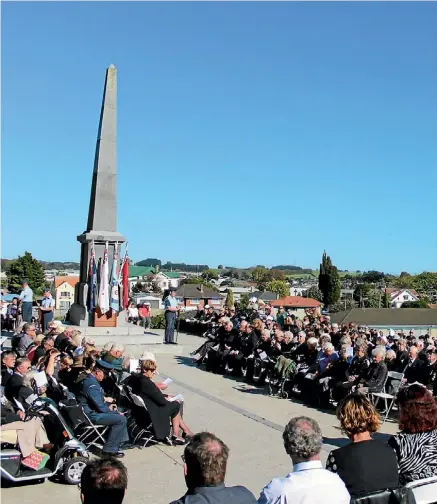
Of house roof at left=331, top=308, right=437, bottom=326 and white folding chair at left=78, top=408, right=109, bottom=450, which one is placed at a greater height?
white folding chair at left=78, top=408, right=109, bottom=450

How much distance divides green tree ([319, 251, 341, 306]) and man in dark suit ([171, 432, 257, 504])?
10623 cm

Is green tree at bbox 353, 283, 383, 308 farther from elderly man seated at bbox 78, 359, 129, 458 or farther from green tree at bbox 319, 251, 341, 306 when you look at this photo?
elderly man seated at bbox 78, 359, 129, 458

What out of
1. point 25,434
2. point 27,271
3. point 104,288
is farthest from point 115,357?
point 27,271

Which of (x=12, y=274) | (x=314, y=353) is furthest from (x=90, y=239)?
(x=12, y=274)

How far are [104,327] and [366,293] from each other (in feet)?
374

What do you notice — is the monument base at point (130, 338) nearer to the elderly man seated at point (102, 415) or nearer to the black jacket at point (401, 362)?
the black jacket at point (401, 362)

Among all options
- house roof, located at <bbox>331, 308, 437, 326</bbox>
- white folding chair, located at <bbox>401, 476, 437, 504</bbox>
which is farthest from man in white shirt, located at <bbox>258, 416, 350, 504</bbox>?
house roof, located at <bbox>331, 308, 437, 326</bbox>

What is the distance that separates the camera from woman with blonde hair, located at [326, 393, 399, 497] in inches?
134

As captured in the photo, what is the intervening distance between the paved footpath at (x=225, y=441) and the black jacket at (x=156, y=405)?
27 centimetres

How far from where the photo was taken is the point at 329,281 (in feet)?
357

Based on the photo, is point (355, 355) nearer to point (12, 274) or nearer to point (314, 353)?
point (314, 353)

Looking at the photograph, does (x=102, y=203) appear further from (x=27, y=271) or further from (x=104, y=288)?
(x=27, y=271)

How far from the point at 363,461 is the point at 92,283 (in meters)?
13.3

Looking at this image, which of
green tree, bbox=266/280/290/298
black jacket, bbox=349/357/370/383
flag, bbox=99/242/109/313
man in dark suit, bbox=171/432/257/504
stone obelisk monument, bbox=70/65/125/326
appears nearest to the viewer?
man in dark suit, bbox=171/432/257/504
